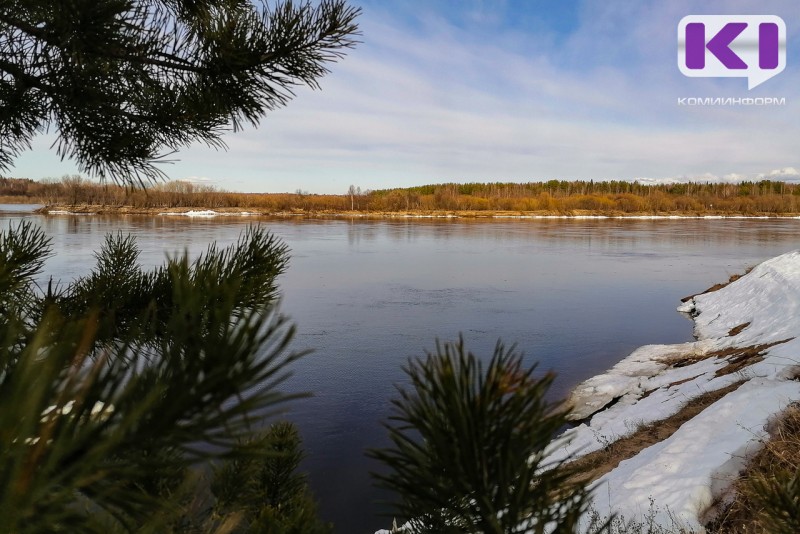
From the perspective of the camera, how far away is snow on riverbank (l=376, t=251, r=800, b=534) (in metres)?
4.01

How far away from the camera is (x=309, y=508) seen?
174 centimetres

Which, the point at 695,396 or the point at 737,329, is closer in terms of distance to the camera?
the point at 695,396

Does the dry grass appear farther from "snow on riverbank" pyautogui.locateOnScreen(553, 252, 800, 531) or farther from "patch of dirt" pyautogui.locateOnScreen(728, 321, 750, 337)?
"patch of dirt" pyautogui.locateOnScreen(728, 321, 750, 337)

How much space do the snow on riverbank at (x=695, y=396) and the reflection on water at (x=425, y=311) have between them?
861 millimetres

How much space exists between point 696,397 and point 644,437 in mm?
1270

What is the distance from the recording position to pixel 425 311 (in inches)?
571

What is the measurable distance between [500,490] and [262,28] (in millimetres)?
1614

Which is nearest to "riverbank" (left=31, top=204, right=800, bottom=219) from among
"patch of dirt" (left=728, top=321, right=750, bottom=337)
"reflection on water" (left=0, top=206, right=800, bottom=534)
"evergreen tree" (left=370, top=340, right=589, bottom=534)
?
"reflection on water" (left=0, top=206, right=800, bottom=534)

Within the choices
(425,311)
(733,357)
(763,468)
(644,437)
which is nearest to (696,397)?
(644,437)

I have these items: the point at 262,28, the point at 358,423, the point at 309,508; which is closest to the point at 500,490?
the point at 309,508

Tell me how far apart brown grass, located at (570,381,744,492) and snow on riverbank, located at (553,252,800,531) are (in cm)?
17

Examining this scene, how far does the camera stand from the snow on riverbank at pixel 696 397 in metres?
4.01

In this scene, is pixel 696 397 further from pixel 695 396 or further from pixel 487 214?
pixel 487 214

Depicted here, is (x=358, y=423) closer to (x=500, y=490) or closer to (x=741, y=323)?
(x=500, y=490)
